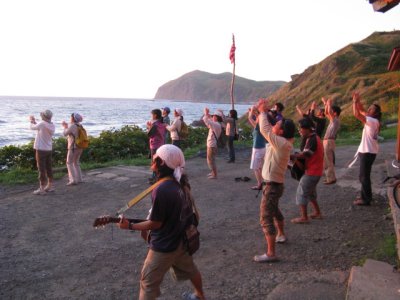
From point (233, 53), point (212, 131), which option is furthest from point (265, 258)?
point (233, 53)

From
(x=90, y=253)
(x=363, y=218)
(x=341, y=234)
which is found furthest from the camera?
(x=363, y=218)

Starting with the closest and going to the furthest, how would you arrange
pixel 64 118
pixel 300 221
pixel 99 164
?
pixel 300 221
pixel 99 164
pixel 64 118

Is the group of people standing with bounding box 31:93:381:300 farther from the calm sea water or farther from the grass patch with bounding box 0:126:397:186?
the calm sea water

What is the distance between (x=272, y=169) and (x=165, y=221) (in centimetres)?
200

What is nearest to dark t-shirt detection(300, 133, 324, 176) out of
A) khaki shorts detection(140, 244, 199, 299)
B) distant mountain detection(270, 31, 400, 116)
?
khaki shorts detection(140, 244, 199, 299)

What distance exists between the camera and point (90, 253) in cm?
554

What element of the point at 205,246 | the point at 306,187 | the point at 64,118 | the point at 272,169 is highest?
the point at 272,169

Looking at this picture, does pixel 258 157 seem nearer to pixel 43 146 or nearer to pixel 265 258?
pixel 265 258

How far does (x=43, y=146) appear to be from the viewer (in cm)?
857

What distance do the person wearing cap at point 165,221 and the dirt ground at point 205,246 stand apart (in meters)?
0.91

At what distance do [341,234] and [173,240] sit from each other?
3376 mm

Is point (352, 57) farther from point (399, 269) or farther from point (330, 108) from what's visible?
point (399, 269)

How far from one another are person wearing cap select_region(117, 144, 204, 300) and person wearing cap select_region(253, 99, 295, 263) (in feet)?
5.43

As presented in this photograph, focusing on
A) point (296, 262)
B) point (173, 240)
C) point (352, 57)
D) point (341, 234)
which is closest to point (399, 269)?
point (296, 262)
